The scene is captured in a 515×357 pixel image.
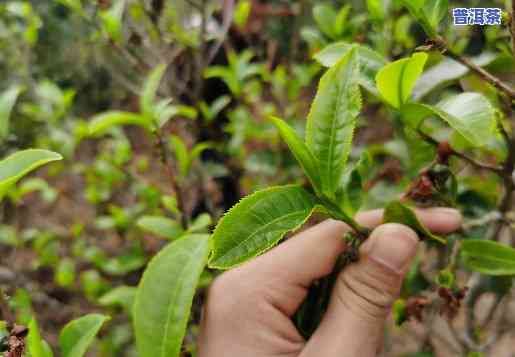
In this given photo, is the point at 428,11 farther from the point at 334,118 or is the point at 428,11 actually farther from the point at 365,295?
the point at 365,295

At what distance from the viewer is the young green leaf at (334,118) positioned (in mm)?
724

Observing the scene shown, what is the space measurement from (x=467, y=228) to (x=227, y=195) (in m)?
0.98

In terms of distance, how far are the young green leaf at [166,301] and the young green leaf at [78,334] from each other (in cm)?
10

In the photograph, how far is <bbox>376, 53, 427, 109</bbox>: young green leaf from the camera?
2.41 ft

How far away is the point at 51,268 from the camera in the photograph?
2.70 meters

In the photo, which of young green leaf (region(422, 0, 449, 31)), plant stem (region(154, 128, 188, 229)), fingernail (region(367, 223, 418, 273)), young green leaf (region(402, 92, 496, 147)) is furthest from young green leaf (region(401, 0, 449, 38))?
plant stem (region(154, 128, 188, 229))

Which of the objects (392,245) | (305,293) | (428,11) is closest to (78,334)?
(305,293)

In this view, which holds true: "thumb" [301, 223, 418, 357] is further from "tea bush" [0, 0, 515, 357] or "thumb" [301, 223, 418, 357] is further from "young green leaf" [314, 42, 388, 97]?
"young green leaf" [314, 42, 388, 97]

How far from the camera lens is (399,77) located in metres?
0.77

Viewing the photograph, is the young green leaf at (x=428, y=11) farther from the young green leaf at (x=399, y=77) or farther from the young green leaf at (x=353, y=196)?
the young green leaf at (x=353, y=196)

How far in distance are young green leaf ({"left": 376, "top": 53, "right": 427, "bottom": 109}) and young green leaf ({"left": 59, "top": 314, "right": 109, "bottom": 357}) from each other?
593 millimetres

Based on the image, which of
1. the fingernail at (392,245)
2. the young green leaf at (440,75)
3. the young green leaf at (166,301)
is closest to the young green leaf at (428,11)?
the young green leaf at (440,75)

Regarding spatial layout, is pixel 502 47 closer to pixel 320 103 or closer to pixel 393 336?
pixel 320 103

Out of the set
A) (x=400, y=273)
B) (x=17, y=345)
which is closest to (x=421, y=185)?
(x=400, y=273)
